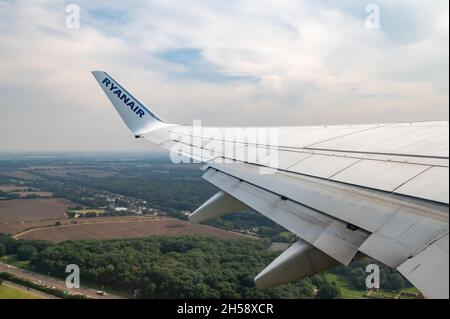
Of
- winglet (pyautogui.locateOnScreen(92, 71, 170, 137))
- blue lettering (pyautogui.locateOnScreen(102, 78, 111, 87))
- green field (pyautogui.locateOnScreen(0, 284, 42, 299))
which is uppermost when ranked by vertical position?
blue lettering (pyautogui.locateOnScreen(102, 78, 111, 87))

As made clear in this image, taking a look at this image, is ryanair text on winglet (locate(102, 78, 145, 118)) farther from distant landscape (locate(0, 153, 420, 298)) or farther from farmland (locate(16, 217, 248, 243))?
farmland (locate(16, 217, 248, 243))

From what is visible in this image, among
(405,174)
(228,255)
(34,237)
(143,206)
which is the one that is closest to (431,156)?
(405,174)

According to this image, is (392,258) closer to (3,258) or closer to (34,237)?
(3,258)

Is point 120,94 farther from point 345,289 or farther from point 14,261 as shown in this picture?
point 14,261

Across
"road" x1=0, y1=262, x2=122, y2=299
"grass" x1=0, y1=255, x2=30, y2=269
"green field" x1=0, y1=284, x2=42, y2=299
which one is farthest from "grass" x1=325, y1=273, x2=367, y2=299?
"grass" x1=0, y1=255, x2=30, y2=269
